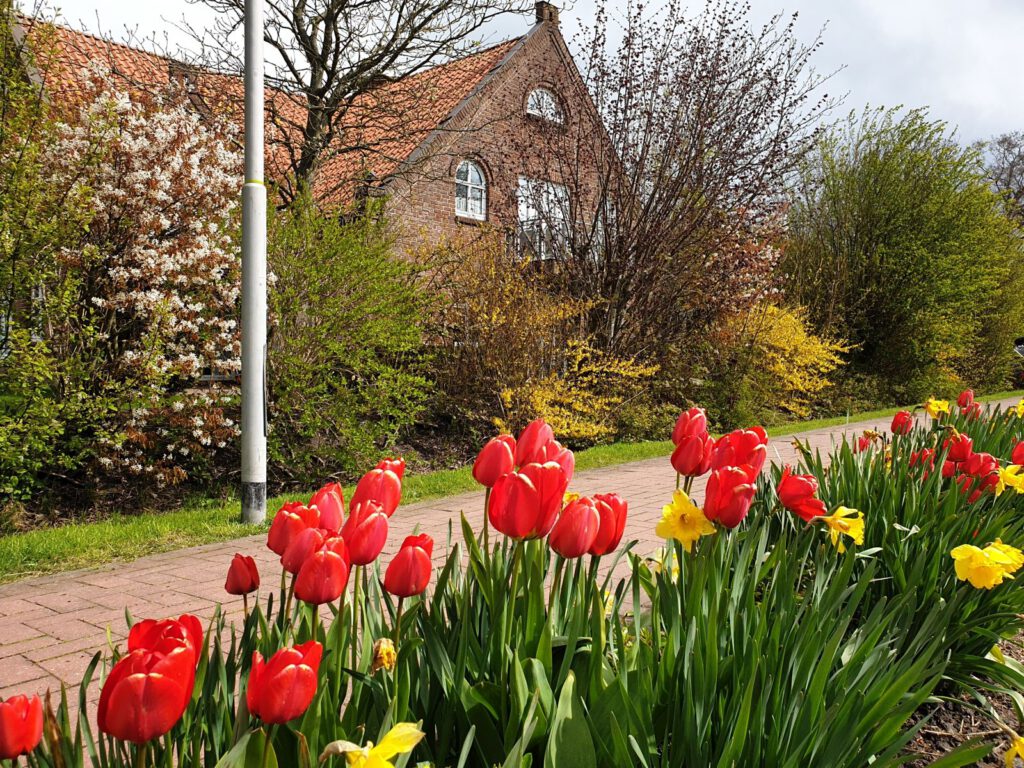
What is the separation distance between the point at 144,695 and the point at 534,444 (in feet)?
3.51

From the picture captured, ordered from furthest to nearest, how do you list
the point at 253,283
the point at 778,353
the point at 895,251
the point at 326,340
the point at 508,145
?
the point at 895,251 < the point at 778,353 < the point at 508,145 < the point at 326,340 < the point at 253,283

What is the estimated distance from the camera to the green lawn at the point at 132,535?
4.77 metres

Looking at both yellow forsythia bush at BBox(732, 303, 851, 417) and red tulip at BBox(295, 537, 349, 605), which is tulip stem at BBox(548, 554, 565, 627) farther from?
yellow forsythia bush at BBox(732, 303, 851, 417)

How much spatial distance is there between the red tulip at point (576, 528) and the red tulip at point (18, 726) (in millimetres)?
929

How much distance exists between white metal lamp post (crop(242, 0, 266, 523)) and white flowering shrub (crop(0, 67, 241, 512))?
133 cm

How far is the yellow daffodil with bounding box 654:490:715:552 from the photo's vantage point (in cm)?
191

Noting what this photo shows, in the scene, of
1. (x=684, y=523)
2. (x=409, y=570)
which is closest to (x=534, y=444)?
(x=684, y=523)

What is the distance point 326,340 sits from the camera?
24.7 ft

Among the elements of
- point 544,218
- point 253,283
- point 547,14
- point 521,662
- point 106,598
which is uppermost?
point 547,14

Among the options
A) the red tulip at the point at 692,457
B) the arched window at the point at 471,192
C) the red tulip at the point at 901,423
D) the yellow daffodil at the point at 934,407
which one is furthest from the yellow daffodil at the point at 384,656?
the arched window at the point at 471,192

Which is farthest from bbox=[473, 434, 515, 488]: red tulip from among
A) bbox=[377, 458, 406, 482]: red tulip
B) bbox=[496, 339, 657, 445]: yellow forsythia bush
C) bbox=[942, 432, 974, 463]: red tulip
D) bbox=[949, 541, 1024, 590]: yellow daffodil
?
bbox=[496, 339, 657, 445]: yellow forsythia bush

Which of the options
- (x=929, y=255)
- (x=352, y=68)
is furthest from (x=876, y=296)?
(x=352, y=68)

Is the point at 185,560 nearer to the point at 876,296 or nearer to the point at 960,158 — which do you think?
the point at 876,296

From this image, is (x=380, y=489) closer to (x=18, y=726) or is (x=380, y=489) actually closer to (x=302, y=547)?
(x=302, y=547)
